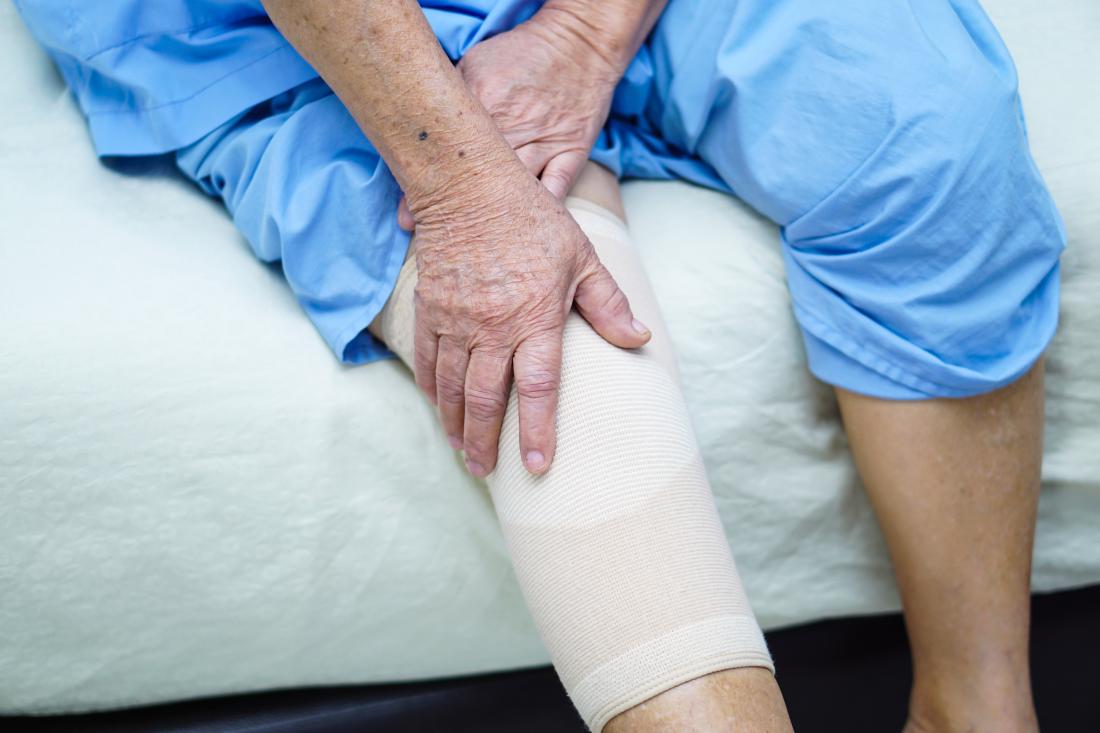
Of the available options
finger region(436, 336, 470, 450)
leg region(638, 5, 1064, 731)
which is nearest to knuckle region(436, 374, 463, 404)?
finger region(436, 336, 470, 450)

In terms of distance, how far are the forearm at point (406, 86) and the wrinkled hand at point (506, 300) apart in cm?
1

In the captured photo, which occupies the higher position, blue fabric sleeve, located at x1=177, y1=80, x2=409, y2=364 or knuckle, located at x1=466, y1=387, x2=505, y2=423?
blue fabric sleeve, located at x1=177, y1=80, x2=409, y2=364

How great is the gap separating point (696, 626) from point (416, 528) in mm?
250

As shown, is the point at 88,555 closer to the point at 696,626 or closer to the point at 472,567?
the point at 472,567

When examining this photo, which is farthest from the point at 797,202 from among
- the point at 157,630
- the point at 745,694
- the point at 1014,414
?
the point at 157,630

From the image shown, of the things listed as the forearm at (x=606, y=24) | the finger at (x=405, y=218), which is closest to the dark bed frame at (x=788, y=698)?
the finger at (x=405, y=218)

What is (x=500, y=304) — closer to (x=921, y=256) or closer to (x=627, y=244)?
(x=627, y=244)

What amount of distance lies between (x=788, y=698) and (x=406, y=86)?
0.63 meters

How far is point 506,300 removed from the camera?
0.61 metres

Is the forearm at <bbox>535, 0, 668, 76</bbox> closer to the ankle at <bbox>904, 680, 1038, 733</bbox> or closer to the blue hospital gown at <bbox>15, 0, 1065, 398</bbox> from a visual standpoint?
the blue hospital gown at <bbox>15, 0, 1065, 398</bbox>

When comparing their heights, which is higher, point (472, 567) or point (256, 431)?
point (256, 431)

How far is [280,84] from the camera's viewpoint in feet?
2.43

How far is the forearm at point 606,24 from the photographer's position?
2.48ft

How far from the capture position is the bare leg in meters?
0.74
